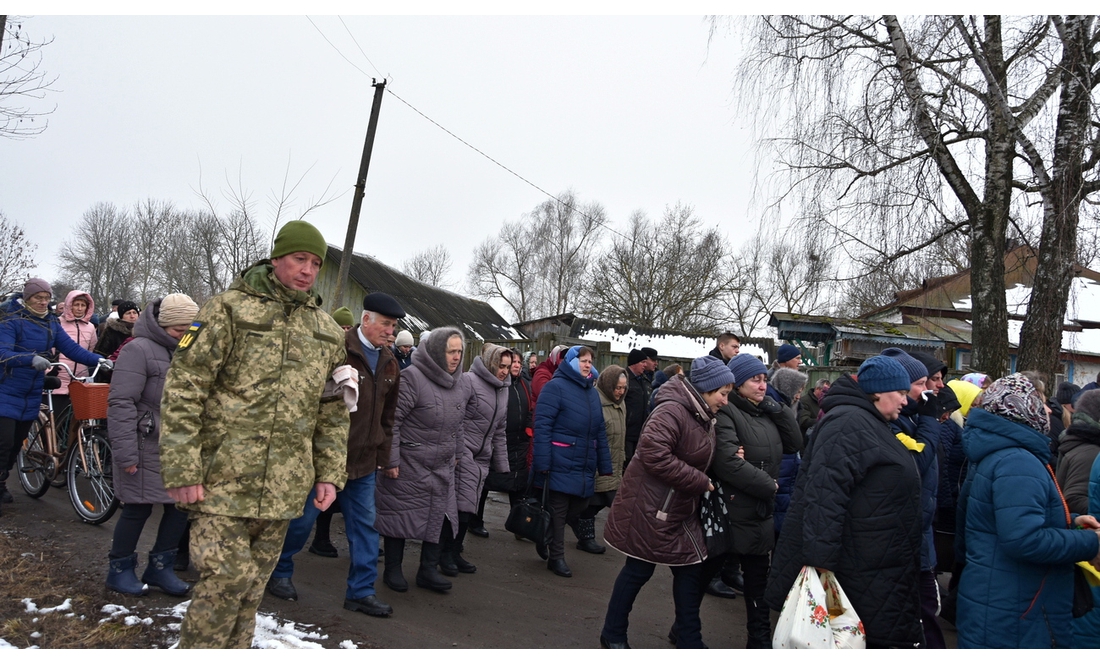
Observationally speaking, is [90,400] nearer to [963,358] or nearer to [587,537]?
[587,537]

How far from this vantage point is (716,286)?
39.1m

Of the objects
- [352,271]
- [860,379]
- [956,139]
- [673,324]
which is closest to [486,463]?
[860,379]

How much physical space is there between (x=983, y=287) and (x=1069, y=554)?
28.6 ft

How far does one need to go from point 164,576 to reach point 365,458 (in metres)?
1.39

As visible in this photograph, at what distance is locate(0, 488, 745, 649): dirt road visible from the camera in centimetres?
441

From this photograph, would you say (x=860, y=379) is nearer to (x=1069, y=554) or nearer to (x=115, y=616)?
(x=1069, y=554)

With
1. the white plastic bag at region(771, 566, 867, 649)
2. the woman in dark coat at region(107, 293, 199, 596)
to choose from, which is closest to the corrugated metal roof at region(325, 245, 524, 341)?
the woman in dark coat at region(107, 293, 199, 596)

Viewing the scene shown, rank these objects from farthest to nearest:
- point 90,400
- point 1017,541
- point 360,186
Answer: point 360,186
point 90,400
point 1017,541

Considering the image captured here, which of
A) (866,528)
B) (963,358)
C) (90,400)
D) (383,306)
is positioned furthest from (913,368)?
(963,358)

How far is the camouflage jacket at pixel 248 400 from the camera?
2.94m

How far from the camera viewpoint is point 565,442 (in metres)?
6.28

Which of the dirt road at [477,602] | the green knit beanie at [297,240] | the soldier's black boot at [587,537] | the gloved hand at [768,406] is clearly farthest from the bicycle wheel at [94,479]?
the gloved hand at [768,406]

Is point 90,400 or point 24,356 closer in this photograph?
point 90,400

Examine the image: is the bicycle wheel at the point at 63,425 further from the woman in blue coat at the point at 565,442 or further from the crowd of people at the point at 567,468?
the woman in blue coat at the point at 565,442
